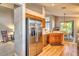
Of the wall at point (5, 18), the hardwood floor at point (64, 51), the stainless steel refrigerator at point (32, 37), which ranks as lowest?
the hardwood floor at point (64, 51)

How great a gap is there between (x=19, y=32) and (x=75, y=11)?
0.99m

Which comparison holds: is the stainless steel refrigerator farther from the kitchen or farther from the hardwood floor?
the hardwood floor

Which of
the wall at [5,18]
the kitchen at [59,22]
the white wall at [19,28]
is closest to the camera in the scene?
the white wall at [19,28]

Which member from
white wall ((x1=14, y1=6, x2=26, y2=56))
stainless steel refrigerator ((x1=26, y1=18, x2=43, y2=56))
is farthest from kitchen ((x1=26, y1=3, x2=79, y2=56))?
white wall ((x1=14, y1=6, x2=26, y2=56))

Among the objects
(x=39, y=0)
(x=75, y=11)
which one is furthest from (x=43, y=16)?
(x=39, y=0)

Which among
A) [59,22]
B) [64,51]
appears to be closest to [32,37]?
[64,51]

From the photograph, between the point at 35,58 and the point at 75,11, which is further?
the point at 75,11

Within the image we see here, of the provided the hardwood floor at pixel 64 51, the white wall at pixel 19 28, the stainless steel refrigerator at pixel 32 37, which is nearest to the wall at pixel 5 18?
the white wall at pixel 19 28

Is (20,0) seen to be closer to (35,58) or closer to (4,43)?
(35,58)

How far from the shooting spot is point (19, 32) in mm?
1203

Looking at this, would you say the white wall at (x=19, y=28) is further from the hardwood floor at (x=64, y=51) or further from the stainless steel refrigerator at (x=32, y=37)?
the hardwood floor at (x=64, y=51)

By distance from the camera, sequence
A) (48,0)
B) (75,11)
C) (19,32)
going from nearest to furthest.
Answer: (48,0) → (19,32) → (75,11)

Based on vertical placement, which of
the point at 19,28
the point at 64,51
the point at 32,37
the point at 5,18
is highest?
the point at 5,18

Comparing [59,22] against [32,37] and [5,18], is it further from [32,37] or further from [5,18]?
[5,18]
